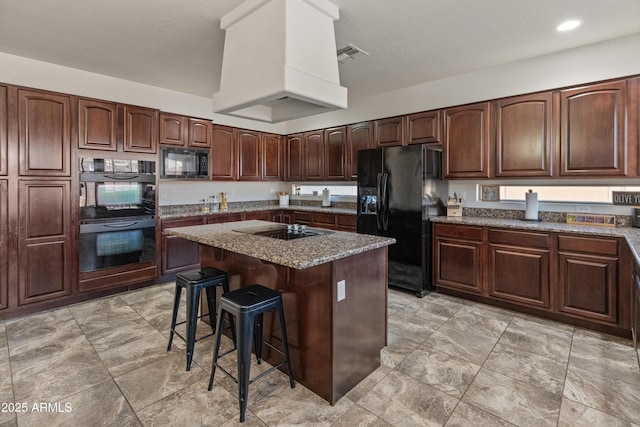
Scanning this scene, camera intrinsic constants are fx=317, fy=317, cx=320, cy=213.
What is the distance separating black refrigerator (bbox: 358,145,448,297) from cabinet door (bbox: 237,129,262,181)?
7.36 feet

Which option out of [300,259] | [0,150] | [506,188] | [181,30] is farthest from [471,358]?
[0,150]

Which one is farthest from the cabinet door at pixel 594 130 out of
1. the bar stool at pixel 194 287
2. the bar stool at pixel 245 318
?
the bar stool at pixel 194 287

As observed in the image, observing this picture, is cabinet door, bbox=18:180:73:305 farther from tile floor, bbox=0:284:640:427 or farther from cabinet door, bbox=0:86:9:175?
tile floor, bbox=0:284:640:427

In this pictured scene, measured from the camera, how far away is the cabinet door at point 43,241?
128 inches

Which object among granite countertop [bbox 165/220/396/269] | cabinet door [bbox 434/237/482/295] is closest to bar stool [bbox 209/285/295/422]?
granite countertop [bbox 165/220/396/269]

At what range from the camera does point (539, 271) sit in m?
3.16

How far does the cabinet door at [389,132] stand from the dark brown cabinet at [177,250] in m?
2.83

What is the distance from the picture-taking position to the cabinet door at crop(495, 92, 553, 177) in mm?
3305

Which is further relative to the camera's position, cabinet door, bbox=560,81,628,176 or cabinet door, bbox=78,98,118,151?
cabinet door, bbox=78,98,118,151

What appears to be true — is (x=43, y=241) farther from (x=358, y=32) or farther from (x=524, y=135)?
(x=524, y=135)

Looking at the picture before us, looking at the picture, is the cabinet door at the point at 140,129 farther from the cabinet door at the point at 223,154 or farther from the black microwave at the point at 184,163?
the cabinet door at the point at 223,154

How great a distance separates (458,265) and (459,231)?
1.31 ft

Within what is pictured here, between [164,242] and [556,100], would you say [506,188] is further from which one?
[164,242]

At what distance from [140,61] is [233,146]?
1.93m
